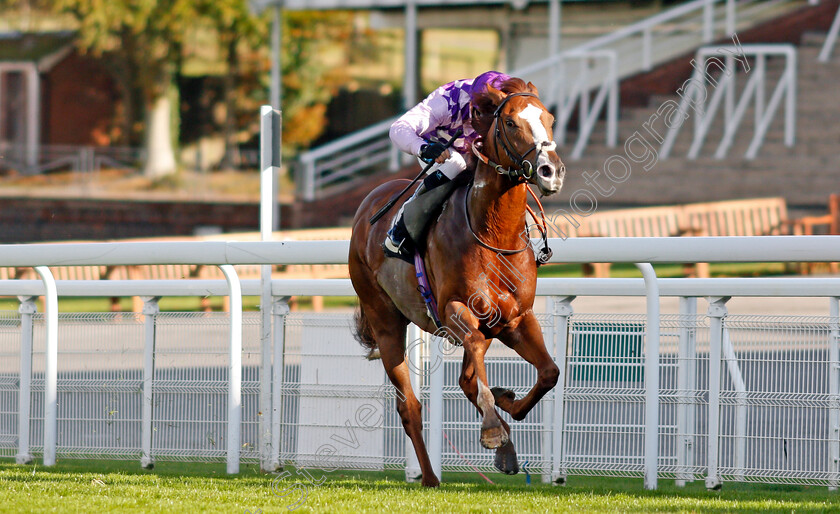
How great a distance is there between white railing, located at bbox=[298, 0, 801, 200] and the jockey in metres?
13.1

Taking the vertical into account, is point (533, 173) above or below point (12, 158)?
below

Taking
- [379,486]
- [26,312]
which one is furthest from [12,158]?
[379,486]

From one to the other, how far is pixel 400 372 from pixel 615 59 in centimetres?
1396

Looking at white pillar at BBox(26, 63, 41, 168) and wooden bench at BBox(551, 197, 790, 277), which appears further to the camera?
white pillar at BBox(26, 63, 41, 168)

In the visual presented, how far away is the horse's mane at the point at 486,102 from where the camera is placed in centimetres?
420

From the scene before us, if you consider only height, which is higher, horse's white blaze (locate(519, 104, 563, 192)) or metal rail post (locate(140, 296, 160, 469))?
horse's white blaze (locate(519, 104, 563, 192))

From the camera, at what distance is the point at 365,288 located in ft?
17.1

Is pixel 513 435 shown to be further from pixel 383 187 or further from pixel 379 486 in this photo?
pixel 383 187

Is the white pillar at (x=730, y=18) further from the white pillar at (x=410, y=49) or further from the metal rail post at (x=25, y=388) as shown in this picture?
the metal rail post at (x=25, y=388)

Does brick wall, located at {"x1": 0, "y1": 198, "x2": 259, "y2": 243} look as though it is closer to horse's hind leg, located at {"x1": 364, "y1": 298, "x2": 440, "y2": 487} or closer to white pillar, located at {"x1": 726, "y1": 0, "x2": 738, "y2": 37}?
white pillar, located at {"x1": 726, "y1": 0, "x2": 738, "y2": 37}

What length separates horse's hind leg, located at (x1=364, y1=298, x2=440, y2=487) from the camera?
4.91 meters

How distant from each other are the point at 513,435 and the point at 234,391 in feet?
4.87

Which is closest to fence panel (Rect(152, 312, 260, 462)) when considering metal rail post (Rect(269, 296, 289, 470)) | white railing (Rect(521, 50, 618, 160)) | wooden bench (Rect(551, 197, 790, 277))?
metal rail post (Rect(269, 296, 289, 470))

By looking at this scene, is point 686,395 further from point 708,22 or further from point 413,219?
point 708,22
